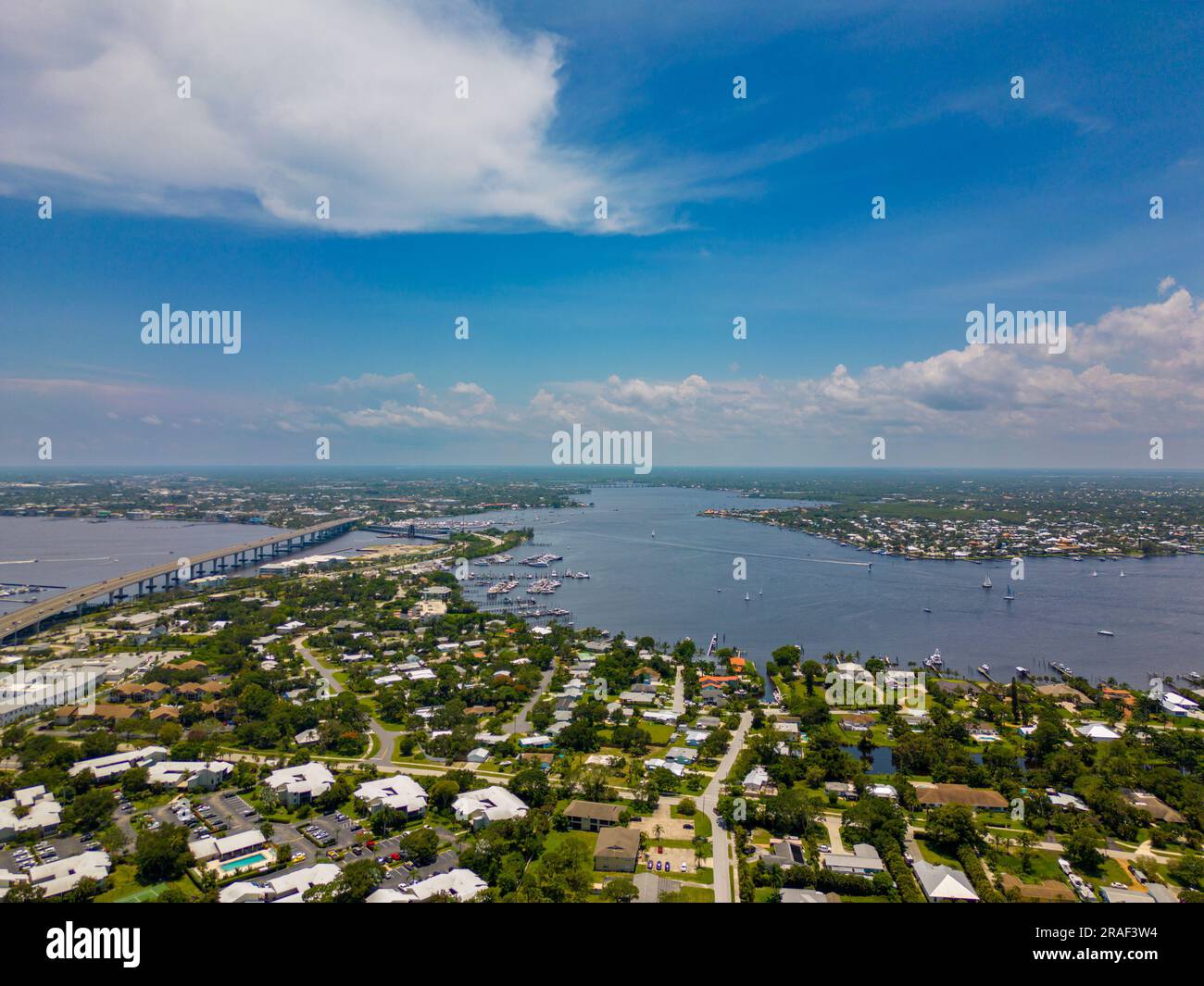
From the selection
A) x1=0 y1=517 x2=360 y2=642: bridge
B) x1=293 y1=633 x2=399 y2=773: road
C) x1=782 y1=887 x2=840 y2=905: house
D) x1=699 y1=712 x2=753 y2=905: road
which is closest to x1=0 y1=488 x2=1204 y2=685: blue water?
x1=0 y1=517 x2=360 y2=642: bridge

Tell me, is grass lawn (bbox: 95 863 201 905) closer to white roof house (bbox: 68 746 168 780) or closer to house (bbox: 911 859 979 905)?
white roof house (bbox: 68 746 168 780)

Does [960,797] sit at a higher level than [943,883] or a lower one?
lower

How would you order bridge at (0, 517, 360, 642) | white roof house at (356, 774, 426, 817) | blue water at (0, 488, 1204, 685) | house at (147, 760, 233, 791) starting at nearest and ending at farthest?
white roof house at (356, 774, 426, 817), house at (147, 760, 233, 791), blue water at (0, 488, 1204, 685), bridge at (0, 517, 360, 642)

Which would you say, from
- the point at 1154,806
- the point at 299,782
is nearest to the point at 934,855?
the point at 1154,806

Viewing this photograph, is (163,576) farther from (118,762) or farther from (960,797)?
(960,797)

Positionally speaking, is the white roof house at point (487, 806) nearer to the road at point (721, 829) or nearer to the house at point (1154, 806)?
the road at point (721, 829)

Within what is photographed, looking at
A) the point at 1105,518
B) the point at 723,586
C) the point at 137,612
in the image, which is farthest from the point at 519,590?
the point at 1105,518

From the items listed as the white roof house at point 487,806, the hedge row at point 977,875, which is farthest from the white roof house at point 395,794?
the hedge row at point 977,875
